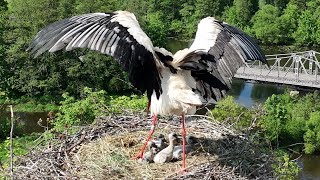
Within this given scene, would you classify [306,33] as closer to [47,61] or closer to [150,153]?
[47,61]

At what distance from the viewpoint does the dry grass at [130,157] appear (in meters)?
6.55

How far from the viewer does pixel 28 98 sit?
30.0 meters

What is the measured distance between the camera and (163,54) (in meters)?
6.44

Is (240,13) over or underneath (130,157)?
over

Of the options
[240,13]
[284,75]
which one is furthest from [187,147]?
[240,13]

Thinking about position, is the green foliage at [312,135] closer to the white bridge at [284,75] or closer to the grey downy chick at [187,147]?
the white bridge at [284,75]

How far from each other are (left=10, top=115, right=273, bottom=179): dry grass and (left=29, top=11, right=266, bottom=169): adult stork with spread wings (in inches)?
31.0

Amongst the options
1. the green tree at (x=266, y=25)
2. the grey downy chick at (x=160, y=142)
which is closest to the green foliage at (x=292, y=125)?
the grey downy chick at (x=160, y=142)

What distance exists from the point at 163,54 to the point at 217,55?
0.65m

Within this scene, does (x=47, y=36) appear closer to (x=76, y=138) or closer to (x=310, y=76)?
(x=76, y=138)

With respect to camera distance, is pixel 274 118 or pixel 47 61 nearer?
pixel 274 118

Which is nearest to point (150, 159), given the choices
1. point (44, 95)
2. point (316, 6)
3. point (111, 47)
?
point (111, 47)

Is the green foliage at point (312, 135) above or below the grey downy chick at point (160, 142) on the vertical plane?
below

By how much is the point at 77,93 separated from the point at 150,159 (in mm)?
23934
